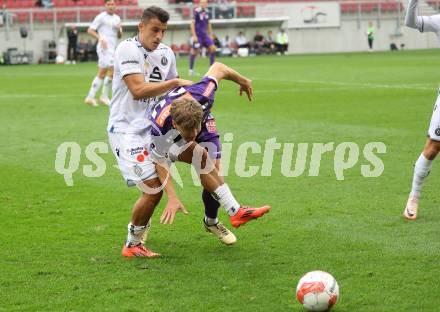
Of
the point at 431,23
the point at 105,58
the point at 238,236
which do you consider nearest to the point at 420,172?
the point at 431,23

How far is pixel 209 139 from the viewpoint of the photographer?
742 cm

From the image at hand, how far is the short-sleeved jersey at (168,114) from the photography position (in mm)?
6984

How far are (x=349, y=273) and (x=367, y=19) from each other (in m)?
51.3

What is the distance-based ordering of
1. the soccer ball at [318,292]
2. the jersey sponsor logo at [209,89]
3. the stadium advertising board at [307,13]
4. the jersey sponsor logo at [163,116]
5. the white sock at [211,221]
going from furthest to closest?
the stadium advertising board at [307,13] → the white sock at [211,221] → the jersey sponsor logo at [209,89] → the jersey sponsor logo at [163,116] → the soccer ball at [318,292]

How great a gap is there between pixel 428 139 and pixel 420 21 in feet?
3.71

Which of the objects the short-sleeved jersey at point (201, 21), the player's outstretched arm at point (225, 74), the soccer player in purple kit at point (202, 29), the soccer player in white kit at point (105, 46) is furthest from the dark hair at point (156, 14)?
the short-sleeved jersey at point (201, 21)

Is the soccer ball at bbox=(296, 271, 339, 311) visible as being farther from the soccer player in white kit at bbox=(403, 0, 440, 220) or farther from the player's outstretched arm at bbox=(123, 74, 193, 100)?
the soccer player in white kit at bbox=(403, 0, 440, 220)

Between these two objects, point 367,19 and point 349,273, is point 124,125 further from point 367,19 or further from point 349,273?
point 367,19

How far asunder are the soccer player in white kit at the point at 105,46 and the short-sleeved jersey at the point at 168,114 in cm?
1331

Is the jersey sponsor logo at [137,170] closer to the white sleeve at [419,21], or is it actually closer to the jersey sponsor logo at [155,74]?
the jersey sponsor logo at [155,74]

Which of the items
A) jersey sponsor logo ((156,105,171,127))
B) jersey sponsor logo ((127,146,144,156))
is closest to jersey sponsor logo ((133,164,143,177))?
jersey sponsor logo ((127,146,144,156))

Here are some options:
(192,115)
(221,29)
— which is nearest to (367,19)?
(221,29)

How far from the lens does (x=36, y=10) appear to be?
48.5 metres

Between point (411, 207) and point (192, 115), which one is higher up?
point (192, 115)
